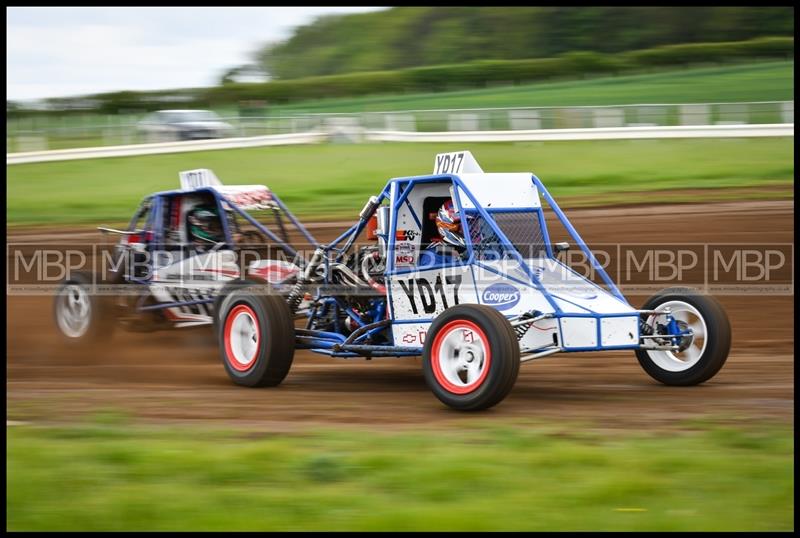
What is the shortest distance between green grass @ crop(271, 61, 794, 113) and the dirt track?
1897cm

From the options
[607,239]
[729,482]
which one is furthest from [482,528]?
[607,239]

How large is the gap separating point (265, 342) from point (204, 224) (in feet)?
11.1

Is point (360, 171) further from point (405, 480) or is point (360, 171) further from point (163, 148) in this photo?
point (405, 480)

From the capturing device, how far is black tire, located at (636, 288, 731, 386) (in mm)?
7812

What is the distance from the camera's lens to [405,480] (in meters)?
5.46

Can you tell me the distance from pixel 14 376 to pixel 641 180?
1297 centimetres

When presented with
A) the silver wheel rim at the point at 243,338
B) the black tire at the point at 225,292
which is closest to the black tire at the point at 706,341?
the silver wheel rim at the point at 243,338

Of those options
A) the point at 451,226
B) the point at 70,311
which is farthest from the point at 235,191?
the point at 451,226

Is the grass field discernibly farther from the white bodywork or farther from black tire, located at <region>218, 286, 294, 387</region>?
black tire, located at <region>218, 286, 294, 387</region>

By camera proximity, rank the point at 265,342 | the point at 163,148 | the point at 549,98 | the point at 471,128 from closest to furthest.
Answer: the point at 265,342 → the point at 163,148 → the point at 471,128 → the point at 549,98

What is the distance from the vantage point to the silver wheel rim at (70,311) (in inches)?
452

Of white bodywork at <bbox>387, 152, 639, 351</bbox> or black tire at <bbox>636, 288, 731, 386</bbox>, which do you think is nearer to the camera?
white bodywork at <bbox>387, 152, 639, 351</bbox>

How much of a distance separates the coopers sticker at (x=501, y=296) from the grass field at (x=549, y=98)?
18.1m

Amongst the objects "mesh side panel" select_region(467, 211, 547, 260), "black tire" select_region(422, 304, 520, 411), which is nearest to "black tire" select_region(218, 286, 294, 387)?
"black tire" select_region(422, 304, 520, 411)
